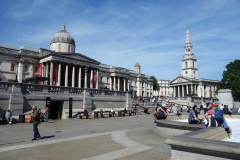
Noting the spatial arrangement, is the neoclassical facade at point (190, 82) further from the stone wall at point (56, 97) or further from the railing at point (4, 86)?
the railing at point (4, 86)

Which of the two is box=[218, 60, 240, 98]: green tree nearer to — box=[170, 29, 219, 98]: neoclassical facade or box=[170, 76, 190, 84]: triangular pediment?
box=[170, 29, 219, 98]: neoclassical facade

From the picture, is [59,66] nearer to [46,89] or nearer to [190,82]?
[46,89]

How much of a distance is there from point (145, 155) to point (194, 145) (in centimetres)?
252

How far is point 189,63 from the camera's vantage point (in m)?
119

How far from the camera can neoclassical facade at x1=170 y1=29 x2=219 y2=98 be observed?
108 m

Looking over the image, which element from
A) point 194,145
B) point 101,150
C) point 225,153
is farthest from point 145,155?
point 225,153

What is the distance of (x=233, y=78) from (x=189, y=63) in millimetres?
53164

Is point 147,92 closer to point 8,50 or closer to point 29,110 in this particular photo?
point 8,50

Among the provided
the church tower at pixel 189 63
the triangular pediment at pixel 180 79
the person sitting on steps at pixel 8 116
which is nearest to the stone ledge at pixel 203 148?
the person sitting on steps at pixel 8 116

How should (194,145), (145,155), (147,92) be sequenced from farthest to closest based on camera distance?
(147,92) < (145,155) < (194,145)

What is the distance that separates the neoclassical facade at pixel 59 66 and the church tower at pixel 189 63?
200 ft

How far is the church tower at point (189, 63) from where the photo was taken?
388 feet

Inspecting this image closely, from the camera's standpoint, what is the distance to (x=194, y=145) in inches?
188

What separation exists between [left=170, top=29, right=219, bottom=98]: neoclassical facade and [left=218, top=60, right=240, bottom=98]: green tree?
3165cm
